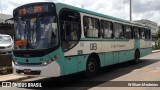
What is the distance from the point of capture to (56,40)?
10477 millimetres

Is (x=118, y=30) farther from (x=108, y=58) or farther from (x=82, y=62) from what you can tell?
(x=82, y=62)

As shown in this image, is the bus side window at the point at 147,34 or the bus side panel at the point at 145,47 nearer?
the bus side panel at the point at 145,47

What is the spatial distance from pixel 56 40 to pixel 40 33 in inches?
25.2

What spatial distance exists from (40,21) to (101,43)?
4.20m

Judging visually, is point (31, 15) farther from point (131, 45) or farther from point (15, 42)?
point (131, 45)

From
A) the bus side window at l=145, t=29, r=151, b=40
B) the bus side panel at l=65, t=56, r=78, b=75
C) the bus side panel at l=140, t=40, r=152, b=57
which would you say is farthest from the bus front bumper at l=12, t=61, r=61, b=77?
the bus side window at l=145, t=29, r=151, b=40

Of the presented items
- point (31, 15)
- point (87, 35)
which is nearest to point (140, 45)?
point (87, 35)

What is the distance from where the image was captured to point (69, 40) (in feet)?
36.8

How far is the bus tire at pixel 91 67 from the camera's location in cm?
1296

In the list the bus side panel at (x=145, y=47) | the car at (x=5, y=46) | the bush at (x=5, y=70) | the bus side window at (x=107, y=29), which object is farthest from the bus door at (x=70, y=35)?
the bus side panel at (x=145, y=47)

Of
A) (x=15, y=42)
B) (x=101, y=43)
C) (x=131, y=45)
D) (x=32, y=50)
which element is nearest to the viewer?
(x=32, y=50)

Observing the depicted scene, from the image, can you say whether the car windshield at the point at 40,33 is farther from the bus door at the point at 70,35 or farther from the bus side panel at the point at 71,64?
the bus side panel at the point at 71,64

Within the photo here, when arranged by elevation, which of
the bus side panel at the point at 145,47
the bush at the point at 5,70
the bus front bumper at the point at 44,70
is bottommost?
the bush at the point at 5,70

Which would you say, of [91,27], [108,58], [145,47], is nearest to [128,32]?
[108,58]
